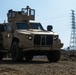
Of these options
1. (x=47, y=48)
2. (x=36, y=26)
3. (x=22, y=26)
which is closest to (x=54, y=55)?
(x=47, y=48)

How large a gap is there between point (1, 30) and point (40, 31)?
350 centimetres

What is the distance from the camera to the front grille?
2000 cm

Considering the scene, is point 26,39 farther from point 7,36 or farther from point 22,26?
point 7,36

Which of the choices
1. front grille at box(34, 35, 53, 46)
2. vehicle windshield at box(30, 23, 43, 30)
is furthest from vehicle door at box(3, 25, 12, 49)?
front grille at box(34, 35, 53, 46)

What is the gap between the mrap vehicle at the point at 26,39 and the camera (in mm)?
19859

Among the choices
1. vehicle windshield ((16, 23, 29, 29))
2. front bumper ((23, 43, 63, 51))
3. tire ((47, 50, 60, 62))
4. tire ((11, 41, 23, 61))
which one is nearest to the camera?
front bumper ((23, 43, 63, 51))

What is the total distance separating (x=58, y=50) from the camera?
2064 cm

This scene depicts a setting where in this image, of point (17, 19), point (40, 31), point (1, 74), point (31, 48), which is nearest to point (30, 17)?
point (17, 19)

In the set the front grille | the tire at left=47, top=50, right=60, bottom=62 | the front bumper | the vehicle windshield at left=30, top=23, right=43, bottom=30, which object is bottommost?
the tire at left=47, top=50, right=60, bottom=62

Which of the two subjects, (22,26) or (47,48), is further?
(22,26)

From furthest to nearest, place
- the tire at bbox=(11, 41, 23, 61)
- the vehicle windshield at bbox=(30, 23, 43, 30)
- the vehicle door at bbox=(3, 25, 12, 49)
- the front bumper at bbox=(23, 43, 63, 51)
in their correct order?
the vehicle windshield at bbox=(30, 23, 43, 30) → the vehicle door at bbox=(3, 25, 12, 49) → the tire at bbox=(11, 41, 23, 61) → the front bumper at bbox=(23, 43, 63, 51)

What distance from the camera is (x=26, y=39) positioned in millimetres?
19844

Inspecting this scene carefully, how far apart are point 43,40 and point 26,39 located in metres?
1.07

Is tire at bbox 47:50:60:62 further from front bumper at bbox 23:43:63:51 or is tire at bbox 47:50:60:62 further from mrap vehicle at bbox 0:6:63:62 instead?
front bumper at bbox 23:43:63:51
